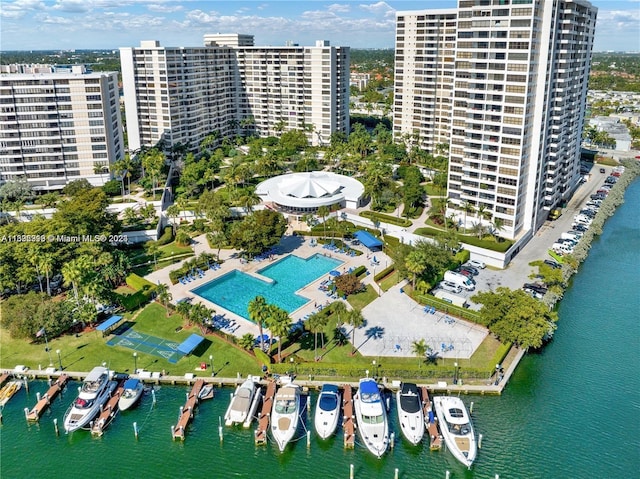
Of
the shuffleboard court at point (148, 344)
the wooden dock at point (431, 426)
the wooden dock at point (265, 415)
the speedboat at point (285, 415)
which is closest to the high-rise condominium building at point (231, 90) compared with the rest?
the shuffleboard court at point (148, 344)

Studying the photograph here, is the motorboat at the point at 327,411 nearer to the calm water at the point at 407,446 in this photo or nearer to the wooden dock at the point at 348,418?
the wooden dock at the point at 348,418

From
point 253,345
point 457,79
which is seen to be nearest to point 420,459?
point 253,345

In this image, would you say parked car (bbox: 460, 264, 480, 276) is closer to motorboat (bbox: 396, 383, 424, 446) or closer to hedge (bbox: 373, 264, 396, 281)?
hedge (bbox: 373, 264, 396, 281)

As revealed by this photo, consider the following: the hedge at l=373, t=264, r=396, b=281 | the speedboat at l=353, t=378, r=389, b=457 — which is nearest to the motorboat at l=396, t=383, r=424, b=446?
the speedboat at l=353, t=378, r=389, b=457

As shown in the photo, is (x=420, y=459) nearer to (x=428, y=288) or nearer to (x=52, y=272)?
(x=428, y=288)

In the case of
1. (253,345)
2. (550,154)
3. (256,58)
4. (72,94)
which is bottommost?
(253,345)

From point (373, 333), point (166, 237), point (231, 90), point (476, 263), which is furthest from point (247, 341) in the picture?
point (231, 90)

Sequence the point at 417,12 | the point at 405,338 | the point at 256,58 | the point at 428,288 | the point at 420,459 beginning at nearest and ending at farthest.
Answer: the point at 420,459 < the point at 405,338 < the point at 428,288 < the point at 417,12 < the point at 256,58

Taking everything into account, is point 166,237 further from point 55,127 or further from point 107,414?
point 107,414
